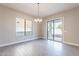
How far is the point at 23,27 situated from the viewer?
27.1ft

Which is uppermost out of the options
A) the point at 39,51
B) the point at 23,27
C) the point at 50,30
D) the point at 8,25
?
the point at 8,25

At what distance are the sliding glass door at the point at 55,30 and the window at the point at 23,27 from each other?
184 cm

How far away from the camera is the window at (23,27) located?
7.58m

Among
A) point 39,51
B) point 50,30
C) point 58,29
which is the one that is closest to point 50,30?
point 50,30

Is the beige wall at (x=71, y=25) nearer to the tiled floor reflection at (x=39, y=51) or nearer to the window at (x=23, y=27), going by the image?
the tiled floor reflection at (x=39, y=51)

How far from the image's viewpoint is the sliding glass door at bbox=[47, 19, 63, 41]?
7870 millimetres

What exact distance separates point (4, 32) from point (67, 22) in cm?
433

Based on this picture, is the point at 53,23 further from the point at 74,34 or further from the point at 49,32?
the point at 74,34

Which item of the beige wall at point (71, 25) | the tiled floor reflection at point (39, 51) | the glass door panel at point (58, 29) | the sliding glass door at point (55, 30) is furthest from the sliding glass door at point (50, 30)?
the tiled floor reflection at point (39, 51)

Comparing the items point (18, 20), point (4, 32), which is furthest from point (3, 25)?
point (18, 20)

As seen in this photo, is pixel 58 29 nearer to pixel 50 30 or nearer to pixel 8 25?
pixel 50 30

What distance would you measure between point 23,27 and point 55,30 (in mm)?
2758

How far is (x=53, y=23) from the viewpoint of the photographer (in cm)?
874

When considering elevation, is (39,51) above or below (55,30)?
below
